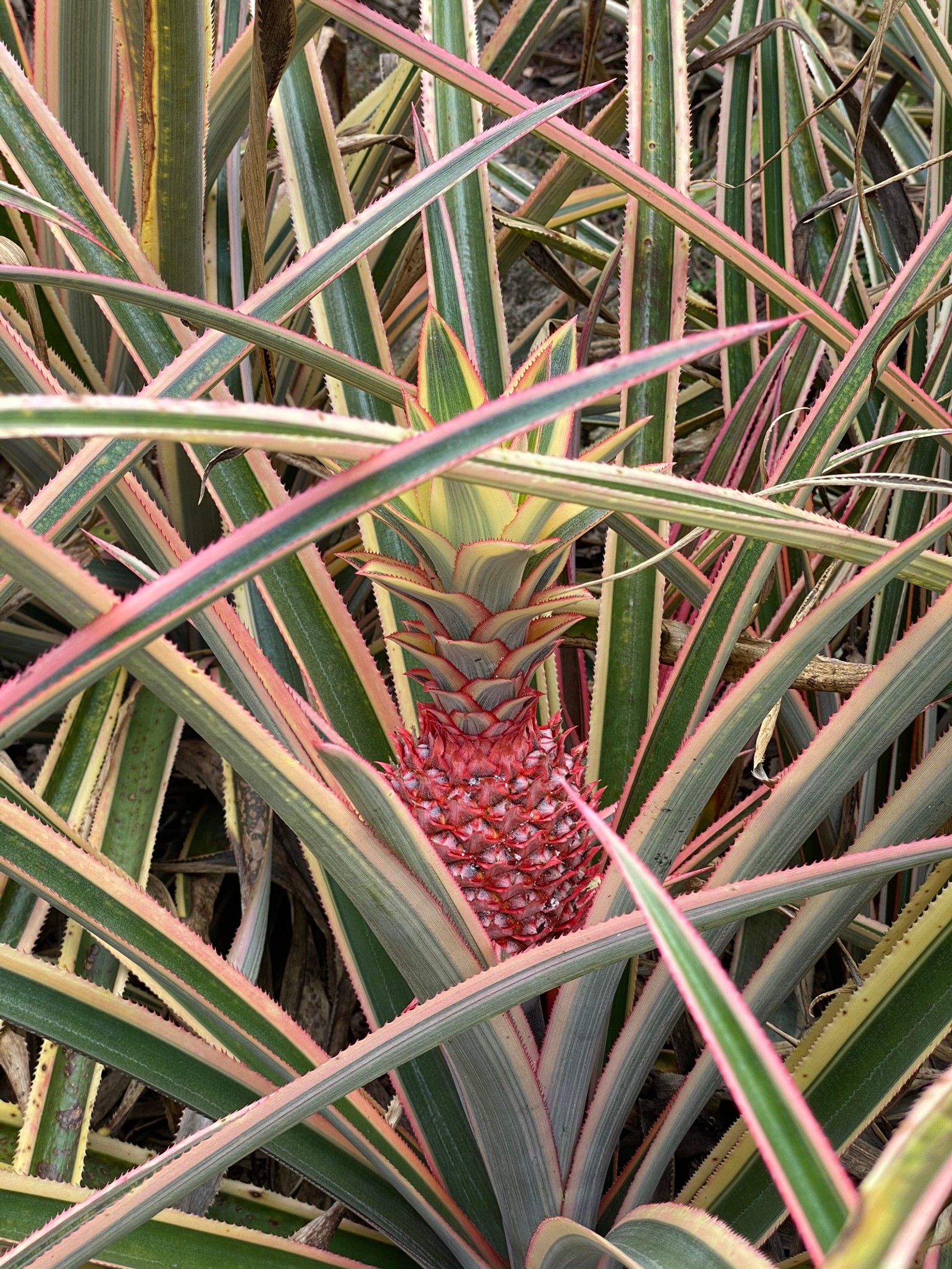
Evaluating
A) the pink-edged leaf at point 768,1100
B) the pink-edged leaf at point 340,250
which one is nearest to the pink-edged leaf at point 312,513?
the pink-edged leaf at point 768,1100

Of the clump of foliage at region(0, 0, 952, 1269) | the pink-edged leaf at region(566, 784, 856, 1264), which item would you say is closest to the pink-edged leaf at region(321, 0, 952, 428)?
the clump of foliage at region(0, 0, 952, 1269)

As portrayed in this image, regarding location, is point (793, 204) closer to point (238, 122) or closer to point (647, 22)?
point (647, 22)

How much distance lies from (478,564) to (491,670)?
82 millimetres

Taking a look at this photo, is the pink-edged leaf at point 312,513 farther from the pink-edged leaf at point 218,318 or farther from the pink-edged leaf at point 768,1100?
the pink-edged leaf at point 218,318

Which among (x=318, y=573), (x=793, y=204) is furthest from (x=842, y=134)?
(x=318, y=573)

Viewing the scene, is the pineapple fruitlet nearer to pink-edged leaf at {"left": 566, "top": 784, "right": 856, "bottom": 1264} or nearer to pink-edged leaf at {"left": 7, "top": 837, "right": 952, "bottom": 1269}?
pink-edged leaf at {"left": 7, "top": 837, "right": 952, "bottom": 1269}

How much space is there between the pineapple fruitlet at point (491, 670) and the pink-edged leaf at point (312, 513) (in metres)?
0.16

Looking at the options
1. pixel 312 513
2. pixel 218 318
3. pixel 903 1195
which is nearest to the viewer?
pixel 903 1195

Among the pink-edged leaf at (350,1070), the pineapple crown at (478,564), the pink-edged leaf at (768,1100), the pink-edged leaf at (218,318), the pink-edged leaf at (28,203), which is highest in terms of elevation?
the pink-edged leaf at (28,203)

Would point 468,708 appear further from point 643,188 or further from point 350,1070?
point 643,188

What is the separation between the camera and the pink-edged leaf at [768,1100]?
259 millimetres

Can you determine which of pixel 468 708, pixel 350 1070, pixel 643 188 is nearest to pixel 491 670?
pixel 468 708

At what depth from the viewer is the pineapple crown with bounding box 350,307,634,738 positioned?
48cm

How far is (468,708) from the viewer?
1.85 ft
